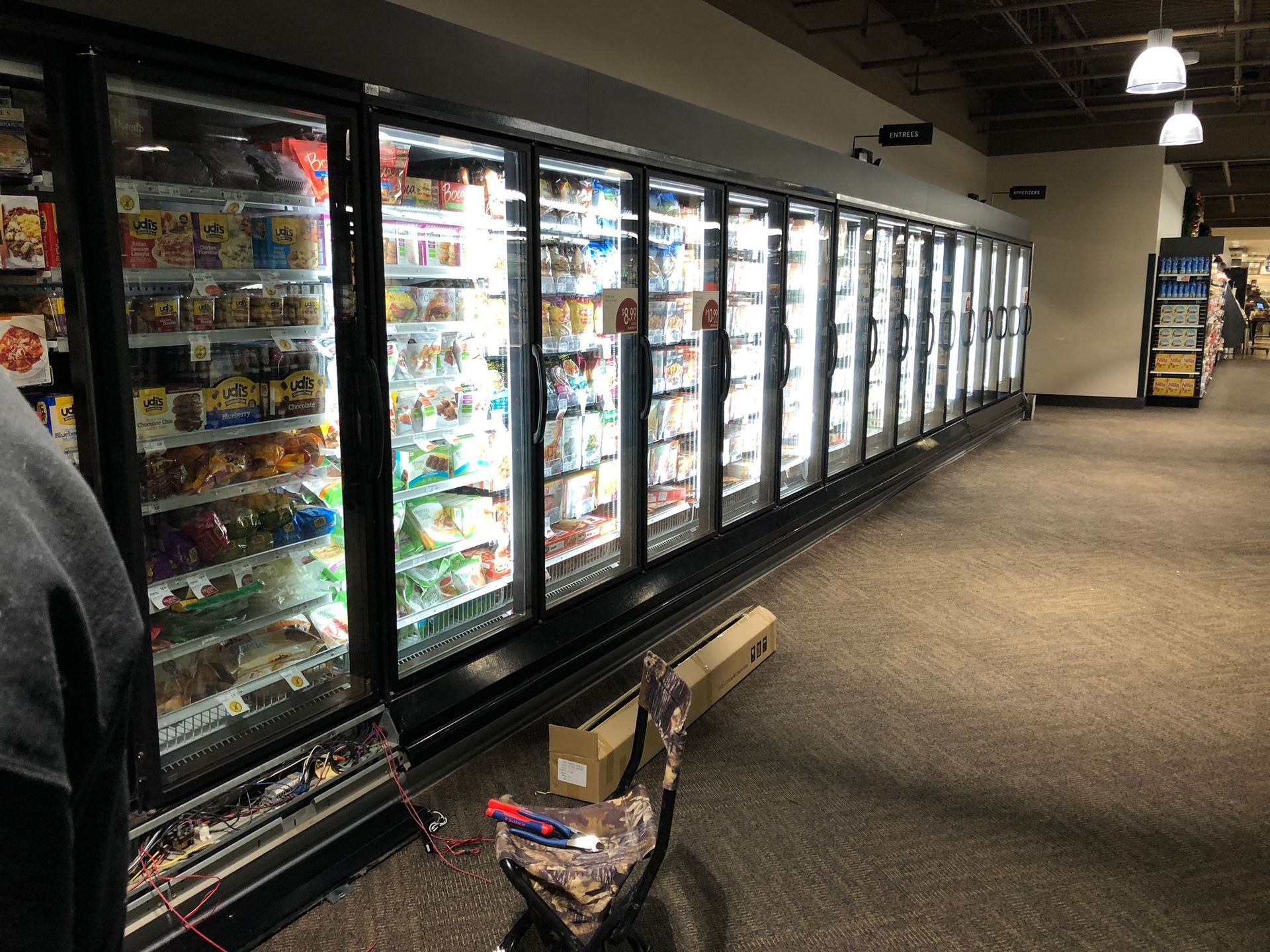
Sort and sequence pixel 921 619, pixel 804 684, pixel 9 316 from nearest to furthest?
pixel 9 316 → pixel 804 684 → pixel 921 619

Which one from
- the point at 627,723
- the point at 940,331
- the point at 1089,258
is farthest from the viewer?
the point at 1089,258

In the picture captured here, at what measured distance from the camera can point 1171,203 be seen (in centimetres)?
1426

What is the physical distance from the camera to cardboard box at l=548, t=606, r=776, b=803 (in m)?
3.10

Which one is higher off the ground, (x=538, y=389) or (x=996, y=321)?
(x=996, y=321)

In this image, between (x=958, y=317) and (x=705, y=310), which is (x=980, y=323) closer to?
(x=958, y=317)

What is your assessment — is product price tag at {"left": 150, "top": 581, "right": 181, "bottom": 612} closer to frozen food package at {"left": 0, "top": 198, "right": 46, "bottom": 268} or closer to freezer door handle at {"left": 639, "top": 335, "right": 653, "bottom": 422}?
frozen food package at {"left": 0, "top": 198, "right": 46, "bottom": 268}

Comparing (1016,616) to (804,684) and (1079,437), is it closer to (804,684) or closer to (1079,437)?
(804,684)

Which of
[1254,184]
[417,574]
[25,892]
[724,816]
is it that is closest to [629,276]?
[417,574]

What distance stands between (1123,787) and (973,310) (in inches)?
302

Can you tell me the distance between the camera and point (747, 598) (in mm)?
5234

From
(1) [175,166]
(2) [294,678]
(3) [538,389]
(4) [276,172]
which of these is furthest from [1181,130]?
(2) [294,678]

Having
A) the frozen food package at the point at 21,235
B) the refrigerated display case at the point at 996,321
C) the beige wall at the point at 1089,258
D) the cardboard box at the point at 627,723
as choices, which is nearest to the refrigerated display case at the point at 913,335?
the refrigerated display case at the point at 996,321

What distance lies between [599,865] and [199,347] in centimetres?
170

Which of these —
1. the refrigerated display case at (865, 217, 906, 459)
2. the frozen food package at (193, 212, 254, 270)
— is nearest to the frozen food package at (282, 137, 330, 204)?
the frozen food package at (193, 212, 254, 270)
